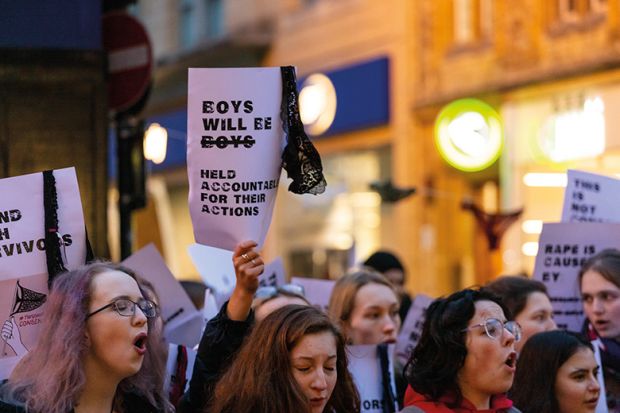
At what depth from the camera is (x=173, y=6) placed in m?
28.7

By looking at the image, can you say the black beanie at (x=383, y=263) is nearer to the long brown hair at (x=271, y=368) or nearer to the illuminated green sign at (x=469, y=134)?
the long brown hair at (x=271, y=368)

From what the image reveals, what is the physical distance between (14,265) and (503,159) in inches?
546

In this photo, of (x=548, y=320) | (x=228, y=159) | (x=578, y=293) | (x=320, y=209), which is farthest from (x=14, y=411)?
(x=320, y=209)

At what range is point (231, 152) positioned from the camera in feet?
16.9

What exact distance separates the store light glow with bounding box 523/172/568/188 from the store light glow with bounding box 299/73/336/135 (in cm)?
522

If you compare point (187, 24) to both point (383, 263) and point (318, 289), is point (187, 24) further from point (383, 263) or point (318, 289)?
point (318, 289)

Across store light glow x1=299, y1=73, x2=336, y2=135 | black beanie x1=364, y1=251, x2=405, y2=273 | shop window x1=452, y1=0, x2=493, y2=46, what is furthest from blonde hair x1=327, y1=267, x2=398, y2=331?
store light glow x1=299, y1=73, x2=336, y2=135

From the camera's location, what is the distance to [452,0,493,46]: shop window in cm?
1927

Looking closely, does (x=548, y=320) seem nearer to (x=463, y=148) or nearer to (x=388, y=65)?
(x=463, y=148)

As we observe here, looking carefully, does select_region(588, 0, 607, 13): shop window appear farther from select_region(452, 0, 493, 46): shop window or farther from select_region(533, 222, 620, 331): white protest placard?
select_region(533, 222, 620, 331): white protest placard

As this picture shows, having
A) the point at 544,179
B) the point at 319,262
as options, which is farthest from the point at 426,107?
the point at 319,262

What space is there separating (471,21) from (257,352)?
1540 cm

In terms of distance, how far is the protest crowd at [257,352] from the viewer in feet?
15.1

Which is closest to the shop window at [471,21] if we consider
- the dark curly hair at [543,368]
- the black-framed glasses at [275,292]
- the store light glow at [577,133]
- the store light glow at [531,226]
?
the store light glow at [577,133]
